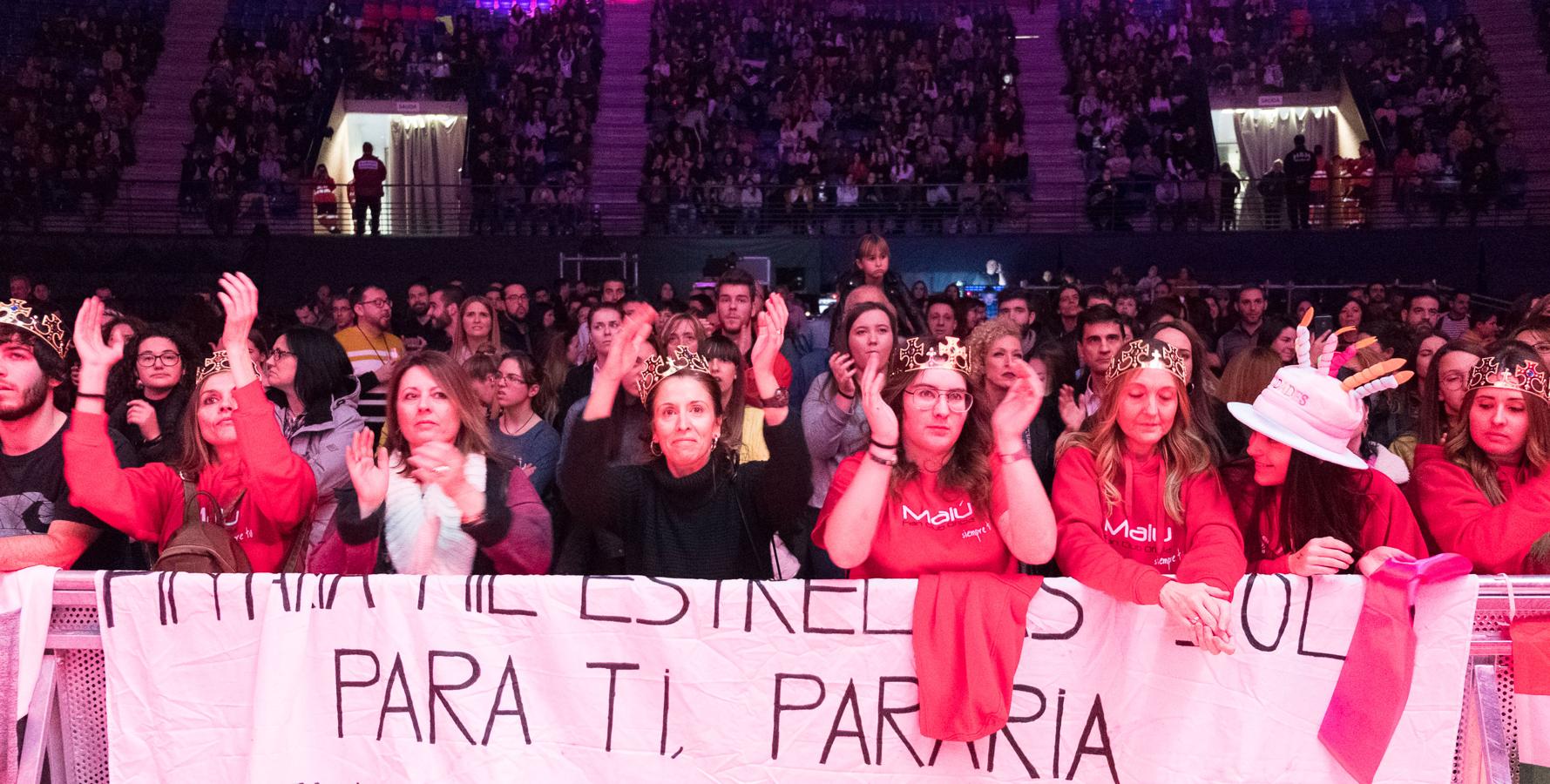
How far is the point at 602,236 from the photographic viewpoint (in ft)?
53.7

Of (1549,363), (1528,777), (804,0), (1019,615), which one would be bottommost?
(1528,777)

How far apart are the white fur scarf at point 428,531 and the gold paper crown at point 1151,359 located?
6.32 feet

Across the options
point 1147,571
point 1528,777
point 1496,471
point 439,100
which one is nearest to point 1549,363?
point 1496,471

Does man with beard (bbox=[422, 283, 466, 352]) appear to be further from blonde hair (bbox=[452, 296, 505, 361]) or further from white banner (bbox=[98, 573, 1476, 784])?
white banner (bbox=[98, 573, 1476, 784])

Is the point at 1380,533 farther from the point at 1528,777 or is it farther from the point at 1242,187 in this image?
the point at 1242,187

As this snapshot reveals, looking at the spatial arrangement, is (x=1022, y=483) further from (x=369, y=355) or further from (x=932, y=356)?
(x=369, y=355)

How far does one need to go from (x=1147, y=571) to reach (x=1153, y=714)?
14.2 inches

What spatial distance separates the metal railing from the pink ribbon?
44.9 ft

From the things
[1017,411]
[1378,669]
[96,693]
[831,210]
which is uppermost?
[831,210]

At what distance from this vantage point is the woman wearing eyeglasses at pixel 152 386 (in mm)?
5066

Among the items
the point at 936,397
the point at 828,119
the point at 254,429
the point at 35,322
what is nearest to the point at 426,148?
the point at 828,119

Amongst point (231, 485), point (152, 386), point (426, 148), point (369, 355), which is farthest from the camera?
point (426, 148)

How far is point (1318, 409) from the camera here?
11.2ft

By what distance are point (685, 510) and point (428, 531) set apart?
75cm
